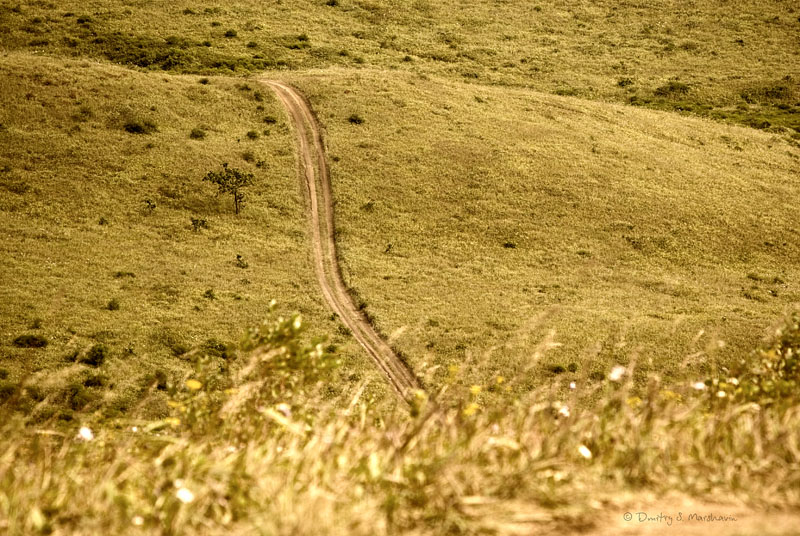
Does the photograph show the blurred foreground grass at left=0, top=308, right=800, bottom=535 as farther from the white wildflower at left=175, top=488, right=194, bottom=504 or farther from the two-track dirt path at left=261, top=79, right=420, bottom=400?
the two-track dirt path at left=261, top=79, right=420, bottom=400

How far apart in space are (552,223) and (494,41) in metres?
54.0

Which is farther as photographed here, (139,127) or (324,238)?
(139,127)

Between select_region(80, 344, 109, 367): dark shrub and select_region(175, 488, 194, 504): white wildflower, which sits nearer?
select_region(175, 488, 194, 504): white wildflower


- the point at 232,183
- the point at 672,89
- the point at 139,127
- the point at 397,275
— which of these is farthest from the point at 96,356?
the point at 672,89

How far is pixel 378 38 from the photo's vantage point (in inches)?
3799

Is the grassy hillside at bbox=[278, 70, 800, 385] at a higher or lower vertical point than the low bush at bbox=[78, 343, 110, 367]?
higher

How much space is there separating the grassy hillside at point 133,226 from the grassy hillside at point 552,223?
18.4 ft

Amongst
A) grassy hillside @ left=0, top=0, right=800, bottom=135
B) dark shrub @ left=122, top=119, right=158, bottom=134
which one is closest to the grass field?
dark shrub @ left=122, top=119, right=158, bottom=134

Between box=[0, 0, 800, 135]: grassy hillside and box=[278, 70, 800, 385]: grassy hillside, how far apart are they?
11370mm

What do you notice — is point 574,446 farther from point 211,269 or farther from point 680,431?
point 211,269

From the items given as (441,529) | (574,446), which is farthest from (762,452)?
(441,529)

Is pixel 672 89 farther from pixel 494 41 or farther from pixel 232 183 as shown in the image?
pixel 232 183

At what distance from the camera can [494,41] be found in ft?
331

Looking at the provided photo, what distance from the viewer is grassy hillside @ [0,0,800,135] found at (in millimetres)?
84875
